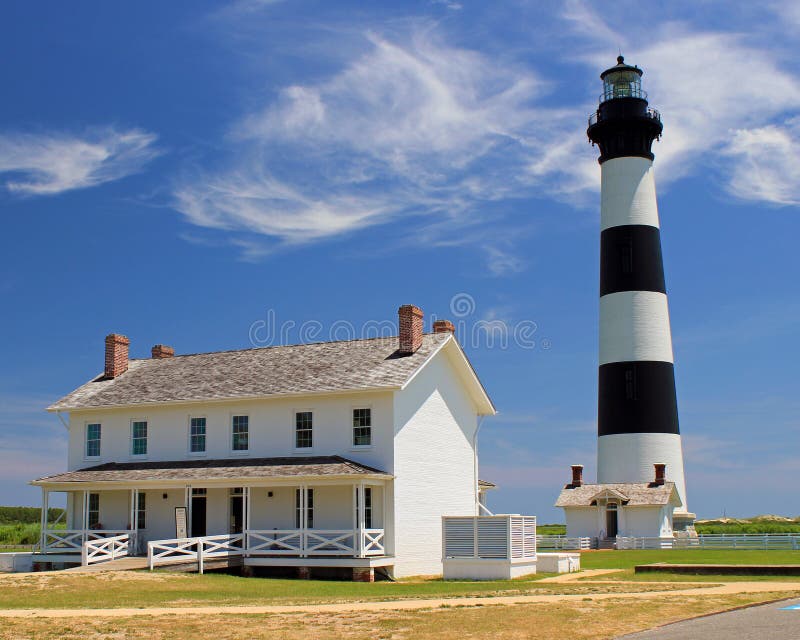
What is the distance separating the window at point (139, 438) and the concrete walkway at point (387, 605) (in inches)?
622

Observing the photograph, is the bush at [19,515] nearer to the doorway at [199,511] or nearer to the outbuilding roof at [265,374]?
the outbuilding roof at [265,374]

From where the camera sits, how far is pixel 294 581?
84.5 ft

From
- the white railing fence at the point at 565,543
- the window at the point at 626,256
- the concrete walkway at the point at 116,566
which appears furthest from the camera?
the white railing fence at the point at 565,543

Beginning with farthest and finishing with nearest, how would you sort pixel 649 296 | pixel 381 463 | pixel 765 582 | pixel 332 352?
pixel 649 296 → pixel 332 352 → pixel 381 463 → pixel 765 582

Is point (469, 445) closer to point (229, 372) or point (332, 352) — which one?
point (332, 352)

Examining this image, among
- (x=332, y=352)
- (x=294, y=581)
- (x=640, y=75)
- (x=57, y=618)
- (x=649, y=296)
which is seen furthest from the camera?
(x=640, y=75)

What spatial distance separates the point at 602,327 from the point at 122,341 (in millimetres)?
20299

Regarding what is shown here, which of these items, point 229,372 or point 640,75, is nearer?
point 229,372

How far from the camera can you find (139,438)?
33.0 meters

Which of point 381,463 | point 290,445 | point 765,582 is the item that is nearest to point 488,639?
point 765,582

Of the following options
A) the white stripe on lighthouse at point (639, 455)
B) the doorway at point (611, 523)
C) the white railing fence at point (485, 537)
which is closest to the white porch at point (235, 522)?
the white railing fence at point (485, 537)

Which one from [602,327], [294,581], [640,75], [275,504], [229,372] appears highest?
[640,75]

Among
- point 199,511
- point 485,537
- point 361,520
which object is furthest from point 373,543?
point 199,511

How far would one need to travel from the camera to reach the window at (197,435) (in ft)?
105
